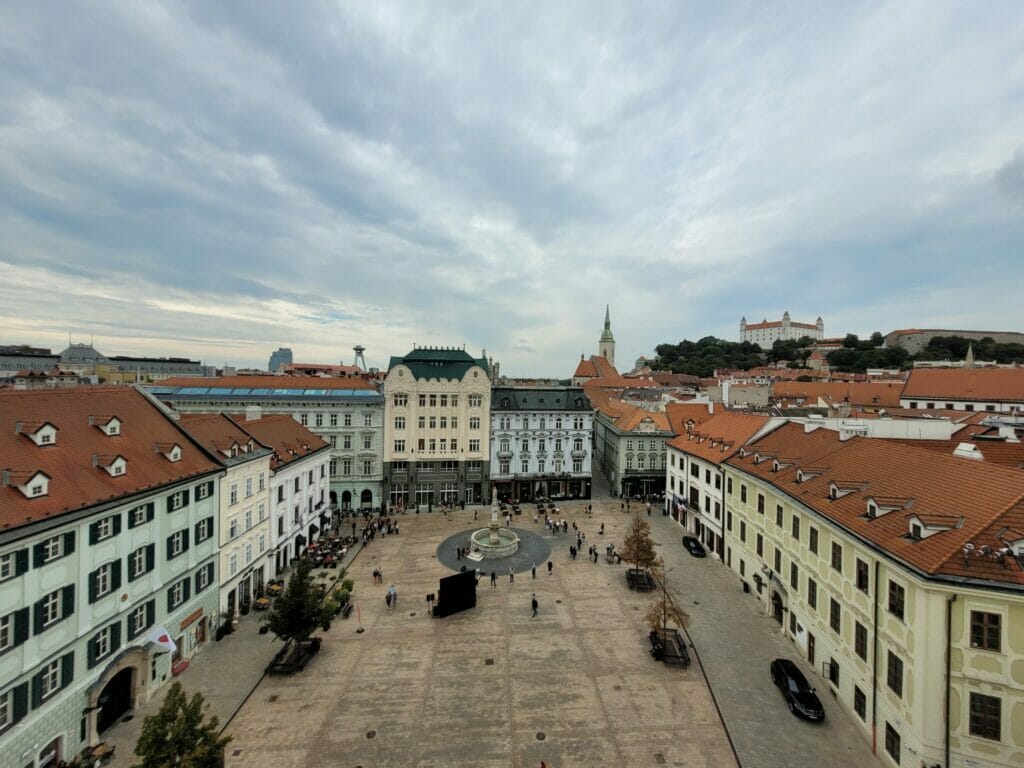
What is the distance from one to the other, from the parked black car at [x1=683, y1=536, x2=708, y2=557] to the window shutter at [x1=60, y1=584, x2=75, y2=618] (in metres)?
39.4

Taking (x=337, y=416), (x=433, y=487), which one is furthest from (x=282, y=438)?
(x=433, y=487)

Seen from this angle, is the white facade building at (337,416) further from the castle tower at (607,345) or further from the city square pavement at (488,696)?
the castle tower at (607,345)

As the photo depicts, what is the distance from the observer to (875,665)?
18.7 m

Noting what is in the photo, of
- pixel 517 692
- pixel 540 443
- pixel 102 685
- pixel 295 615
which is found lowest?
pixel 517 692

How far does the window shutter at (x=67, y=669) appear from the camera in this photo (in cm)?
1744

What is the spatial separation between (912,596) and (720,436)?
97.7 ft

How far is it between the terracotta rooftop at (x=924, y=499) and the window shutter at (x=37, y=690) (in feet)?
100

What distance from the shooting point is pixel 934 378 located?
250 feet

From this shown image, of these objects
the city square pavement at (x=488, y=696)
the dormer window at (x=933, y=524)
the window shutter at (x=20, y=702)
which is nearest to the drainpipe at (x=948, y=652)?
the dormer window at (x=933, y=524)

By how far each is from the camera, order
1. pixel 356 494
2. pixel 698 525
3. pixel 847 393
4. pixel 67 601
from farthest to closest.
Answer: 1. pixel 847 393
2. pixel 356 494
3. pixel 698 525
4. pixel 67 601

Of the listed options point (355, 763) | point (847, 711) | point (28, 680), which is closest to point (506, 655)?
point (355, 763)

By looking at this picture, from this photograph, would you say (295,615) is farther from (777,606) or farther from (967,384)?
(967,384)

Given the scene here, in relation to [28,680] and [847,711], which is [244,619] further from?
[847,711]

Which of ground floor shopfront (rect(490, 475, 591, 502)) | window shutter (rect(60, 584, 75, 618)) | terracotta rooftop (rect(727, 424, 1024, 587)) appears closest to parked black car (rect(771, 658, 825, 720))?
terracotta rooftop (rect(727, 424, 1024, 587))
